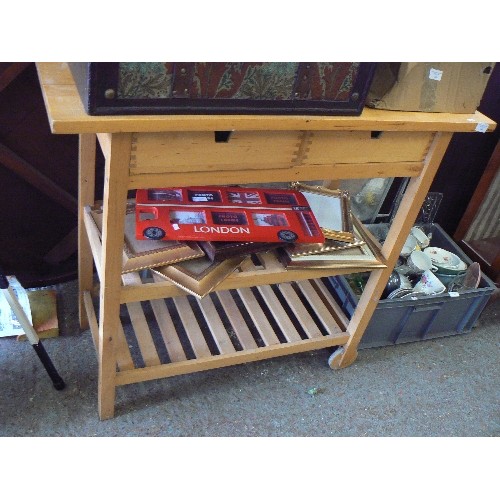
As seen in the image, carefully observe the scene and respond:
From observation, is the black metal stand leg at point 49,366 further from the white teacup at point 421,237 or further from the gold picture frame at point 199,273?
the white teacup at point 421,237

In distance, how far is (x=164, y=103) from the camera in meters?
0.93

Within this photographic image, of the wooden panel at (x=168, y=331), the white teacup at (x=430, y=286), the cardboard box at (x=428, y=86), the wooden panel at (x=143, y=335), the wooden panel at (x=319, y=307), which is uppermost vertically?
the cardboard box at (x=428, y=86)

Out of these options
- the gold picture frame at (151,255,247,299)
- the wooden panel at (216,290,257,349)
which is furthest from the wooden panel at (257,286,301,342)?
the gold picture frame at (151,255,247,299)

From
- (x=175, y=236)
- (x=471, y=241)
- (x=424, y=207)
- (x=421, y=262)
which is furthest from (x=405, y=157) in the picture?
(x=471, y=241)

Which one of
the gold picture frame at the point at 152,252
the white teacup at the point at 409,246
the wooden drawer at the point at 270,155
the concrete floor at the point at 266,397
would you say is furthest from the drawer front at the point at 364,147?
the concrete floor at the point at 266,397

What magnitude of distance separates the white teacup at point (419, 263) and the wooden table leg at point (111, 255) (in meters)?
1.09

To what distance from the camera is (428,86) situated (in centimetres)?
113

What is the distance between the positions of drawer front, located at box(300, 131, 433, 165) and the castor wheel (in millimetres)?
737

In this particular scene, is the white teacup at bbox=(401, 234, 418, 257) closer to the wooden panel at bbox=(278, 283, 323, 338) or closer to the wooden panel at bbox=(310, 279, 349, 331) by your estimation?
the wooden panel at bbox=(310, 279, 349, 331)

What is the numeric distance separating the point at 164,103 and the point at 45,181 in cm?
87

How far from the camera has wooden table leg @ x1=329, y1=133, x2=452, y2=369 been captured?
4.29ft

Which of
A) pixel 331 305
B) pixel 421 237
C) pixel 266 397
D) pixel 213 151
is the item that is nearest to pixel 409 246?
pixel 421 237

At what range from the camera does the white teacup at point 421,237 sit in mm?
2016
